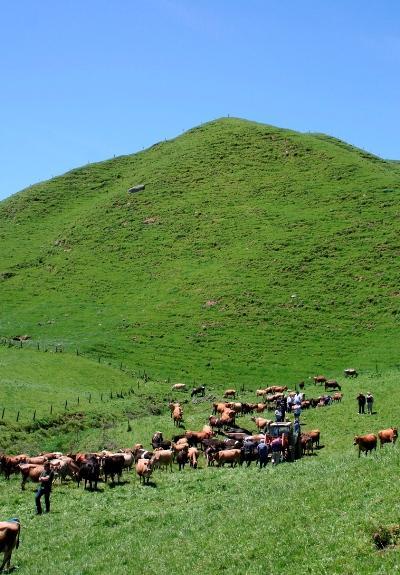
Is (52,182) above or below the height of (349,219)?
above

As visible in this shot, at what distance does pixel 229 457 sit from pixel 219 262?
58.2 m

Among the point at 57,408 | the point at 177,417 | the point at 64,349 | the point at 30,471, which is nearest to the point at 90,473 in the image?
the point at 30,471

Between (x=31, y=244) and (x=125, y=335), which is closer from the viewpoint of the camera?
(x=125, y=335)

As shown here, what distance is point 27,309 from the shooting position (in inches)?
3302

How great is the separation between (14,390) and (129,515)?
2832 cm

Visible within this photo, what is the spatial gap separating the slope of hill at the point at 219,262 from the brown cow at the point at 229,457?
29.1 metres

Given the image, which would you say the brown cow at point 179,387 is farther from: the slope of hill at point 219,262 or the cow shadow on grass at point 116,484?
the cow shadow on grass at point 116,484

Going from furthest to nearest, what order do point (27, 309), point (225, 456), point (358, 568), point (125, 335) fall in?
point (27, 309), point (125, 335), point (225, 456), point (358, 568)

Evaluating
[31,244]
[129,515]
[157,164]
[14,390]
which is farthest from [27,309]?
[129,515]

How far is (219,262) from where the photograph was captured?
9050 cm

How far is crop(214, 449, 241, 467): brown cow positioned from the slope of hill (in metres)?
29.1

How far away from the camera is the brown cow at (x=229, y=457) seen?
3350 centimetres

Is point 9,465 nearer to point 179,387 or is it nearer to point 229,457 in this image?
point 229,457

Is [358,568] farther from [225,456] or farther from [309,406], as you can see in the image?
[309,406]
